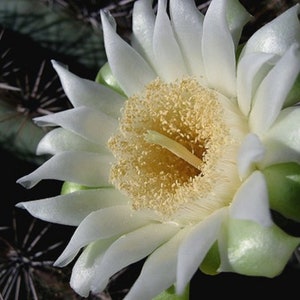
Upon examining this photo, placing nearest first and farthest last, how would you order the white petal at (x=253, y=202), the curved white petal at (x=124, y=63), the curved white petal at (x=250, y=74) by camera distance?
1. the white petal at (x=253, y=202)
2. the curved white petal at (x=250, y=74)
3. the curved white petal at (x=124, y=63)

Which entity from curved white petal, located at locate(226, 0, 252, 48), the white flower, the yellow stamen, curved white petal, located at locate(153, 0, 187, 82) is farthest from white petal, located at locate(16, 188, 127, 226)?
curved white petal, located at locate(226, 0, 252, 48)

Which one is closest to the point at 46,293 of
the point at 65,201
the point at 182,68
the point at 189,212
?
the point at 65,201

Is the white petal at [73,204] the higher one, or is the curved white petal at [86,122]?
the curved white petal at [86,122]

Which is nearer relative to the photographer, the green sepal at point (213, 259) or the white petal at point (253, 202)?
the white petal at point (253, 202)

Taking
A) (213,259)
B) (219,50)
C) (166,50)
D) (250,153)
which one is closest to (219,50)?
(219,50)

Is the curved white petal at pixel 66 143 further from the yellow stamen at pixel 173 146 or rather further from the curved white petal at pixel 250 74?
the curved white petal at pixel 250 74

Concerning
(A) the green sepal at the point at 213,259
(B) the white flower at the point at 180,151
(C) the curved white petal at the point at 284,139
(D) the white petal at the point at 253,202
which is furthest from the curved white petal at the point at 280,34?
(A) the green sepal at the point at 213,259
